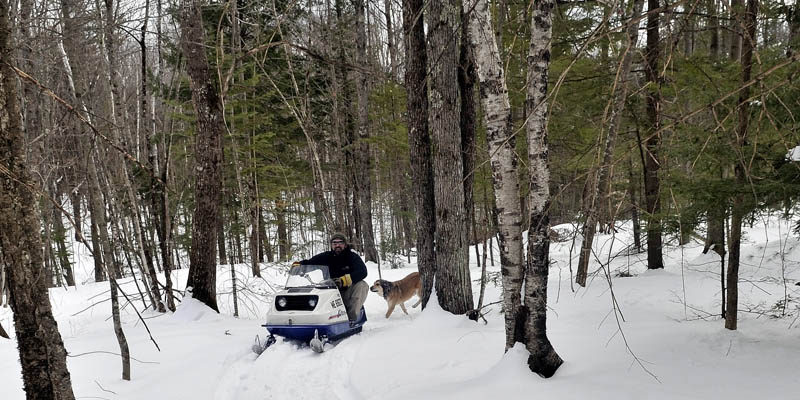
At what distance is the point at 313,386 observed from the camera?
512cm

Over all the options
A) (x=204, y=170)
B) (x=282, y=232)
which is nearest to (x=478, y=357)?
(x=204, y=170)

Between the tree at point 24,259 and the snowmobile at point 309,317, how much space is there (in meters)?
3.22

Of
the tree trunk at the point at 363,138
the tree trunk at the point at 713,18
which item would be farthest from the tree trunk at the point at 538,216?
the tree trunk at the point at 363,138

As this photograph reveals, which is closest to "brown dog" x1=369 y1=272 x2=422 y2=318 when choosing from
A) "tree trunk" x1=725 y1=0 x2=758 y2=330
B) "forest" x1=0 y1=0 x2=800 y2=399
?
"forest" x1=0 y1=0 x2=800 y2=399

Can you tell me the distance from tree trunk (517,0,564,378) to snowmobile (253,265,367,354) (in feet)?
10.1

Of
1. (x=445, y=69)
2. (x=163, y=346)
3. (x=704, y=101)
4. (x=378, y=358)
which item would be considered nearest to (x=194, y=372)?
(x=163, y=346)

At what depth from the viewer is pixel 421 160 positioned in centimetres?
779

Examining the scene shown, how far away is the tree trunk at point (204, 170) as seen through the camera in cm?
803

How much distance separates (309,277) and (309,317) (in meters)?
1.07

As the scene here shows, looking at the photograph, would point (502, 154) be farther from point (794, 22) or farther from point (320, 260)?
point (320, 260)

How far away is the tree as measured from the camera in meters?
Result: 2.94

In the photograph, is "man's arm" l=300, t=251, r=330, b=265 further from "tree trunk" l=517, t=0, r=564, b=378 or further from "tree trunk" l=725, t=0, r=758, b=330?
"tree trunk" l=725, t=0, r=758, b=330

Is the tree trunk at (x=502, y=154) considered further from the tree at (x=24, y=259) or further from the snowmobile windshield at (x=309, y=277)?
the snowmobile windshield at (x=309, y=277)

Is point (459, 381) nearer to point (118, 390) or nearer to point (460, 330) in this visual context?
point (460, 330)
